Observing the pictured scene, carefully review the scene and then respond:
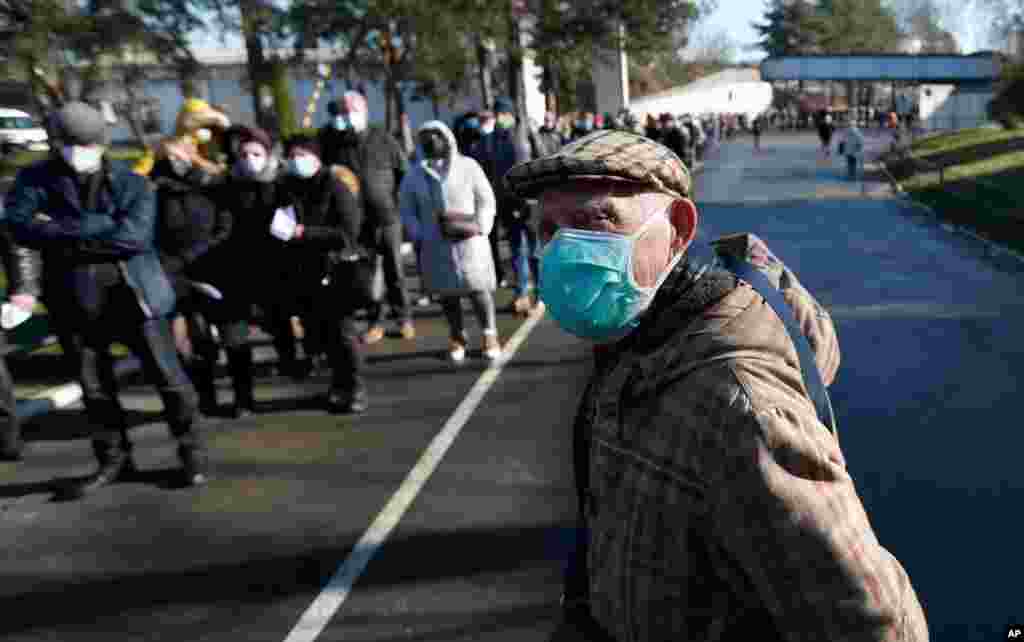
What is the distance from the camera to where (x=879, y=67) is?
Answer: 6600 centimetres

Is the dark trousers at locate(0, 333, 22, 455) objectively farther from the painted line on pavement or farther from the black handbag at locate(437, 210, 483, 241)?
the black handbag at locate(437, 210, 483, 241)

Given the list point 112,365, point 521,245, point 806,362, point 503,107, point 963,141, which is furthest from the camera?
point 963,141

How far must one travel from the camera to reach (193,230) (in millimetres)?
6078

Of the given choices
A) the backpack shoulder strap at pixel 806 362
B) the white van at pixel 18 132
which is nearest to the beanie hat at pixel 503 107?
the white van at pixel 18 132

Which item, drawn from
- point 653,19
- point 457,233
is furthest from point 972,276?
point 653,19

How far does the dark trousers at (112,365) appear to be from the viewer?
5055 mm

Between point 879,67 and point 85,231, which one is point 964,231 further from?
point 879,67

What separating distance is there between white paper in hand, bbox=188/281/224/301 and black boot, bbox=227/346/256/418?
18.4 inches

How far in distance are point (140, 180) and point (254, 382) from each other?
115 inches

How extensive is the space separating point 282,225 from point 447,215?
141cm

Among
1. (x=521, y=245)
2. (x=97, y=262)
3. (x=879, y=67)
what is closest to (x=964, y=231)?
(x=521, y=245)

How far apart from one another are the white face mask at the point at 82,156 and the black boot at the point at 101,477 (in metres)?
1.58

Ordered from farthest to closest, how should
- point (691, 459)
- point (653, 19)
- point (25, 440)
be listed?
point (653, 19) → point (25, 440) → point (691, 459)

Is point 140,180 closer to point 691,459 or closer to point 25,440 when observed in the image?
point 25,440
